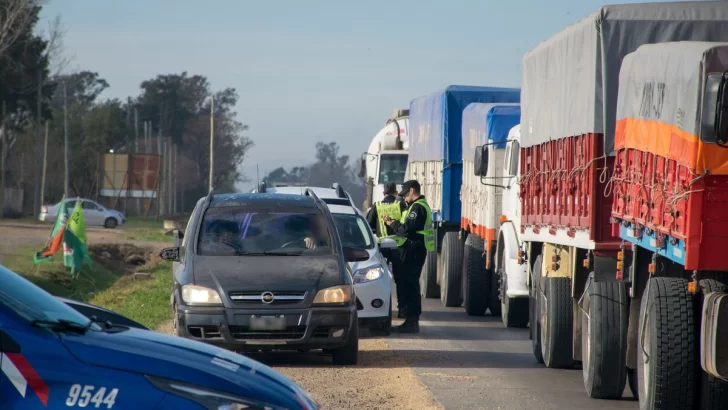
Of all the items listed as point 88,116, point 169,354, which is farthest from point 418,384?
point 88,116

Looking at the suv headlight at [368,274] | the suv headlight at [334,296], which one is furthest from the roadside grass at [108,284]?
the suv headlight at [334,296]

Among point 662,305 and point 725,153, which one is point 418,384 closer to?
point 662,305

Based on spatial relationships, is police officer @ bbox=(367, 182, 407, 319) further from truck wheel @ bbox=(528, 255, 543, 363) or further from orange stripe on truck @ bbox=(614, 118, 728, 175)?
orange stripe on truck @ bbox=(614, 118, 728, 175)

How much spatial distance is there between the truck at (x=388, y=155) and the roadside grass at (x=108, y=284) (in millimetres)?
Result: 5311

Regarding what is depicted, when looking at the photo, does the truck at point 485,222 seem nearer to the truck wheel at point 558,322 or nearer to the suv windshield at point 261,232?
the truck wheel at point 558,322

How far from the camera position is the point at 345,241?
600 inches

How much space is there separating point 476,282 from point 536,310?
5595 millimetres

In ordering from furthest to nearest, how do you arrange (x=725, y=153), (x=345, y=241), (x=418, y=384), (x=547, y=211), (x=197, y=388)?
(x=345, y=241) < (x=547, y=211) < (x=418, y=384) < (x=725, y=153) < (x=197, y=388)

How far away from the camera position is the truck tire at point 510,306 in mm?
15859

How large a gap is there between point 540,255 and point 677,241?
5.43 m

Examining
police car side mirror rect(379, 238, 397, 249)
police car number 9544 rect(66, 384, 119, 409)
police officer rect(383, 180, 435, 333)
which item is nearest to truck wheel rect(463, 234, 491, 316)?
police officer rect(383, 180, 435, 333)

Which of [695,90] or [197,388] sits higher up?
[695,90]

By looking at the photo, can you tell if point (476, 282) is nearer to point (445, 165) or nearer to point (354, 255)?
point (445, 165)

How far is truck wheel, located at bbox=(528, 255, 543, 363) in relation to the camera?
1252 cm
